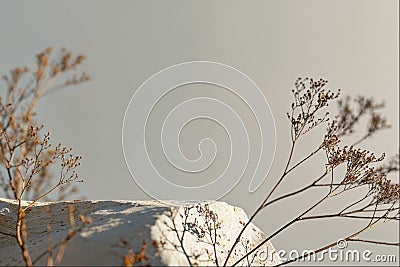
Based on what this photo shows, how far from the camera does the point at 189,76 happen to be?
7609 mm

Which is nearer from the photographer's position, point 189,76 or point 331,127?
point 331,127

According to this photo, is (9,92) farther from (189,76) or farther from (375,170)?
(375,170)

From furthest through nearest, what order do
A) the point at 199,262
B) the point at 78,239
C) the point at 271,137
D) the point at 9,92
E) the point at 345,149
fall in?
the point at 271,137, the point at 345,149, the point at 199,262, the point at 78,239, the point at 9,92

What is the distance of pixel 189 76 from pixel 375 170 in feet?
9.97

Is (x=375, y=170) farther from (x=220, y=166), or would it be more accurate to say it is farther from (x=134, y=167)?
(x=134, y=167)

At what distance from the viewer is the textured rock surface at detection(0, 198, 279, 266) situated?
5.48 meters

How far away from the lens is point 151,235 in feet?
18.7

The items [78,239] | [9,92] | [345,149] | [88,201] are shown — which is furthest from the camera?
[88,201]

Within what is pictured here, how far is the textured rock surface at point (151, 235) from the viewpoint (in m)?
5.48

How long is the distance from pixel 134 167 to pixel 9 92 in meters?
2.37

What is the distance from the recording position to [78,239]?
18.4ft

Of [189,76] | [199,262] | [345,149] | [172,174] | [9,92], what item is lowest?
[199,262]

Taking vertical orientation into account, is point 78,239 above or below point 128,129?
below

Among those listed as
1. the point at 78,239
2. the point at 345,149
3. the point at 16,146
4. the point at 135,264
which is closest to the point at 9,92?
the point at 16,146
